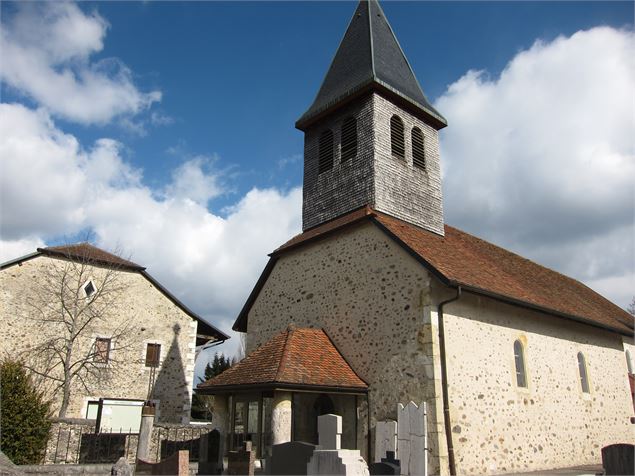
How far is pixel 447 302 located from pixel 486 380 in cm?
224

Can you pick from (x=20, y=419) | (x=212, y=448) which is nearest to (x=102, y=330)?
(x=20, y=419)

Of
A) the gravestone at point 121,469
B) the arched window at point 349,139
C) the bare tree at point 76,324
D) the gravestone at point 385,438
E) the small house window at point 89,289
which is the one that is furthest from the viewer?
the small house window at point 89,289

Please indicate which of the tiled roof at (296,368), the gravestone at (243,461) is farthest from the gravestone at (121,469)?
the tiled roof at (296,368)

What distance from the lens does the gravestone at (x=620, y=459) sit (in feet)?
23.6

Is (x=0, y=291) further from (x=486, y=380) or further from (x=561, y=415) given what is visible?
(x=561, y=415)

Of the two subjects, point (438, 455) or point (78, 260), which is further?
point (78, 260)

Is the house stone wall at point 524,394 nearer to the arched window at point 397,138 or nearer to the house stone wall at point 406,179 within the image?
the house stone wall at point 406,179

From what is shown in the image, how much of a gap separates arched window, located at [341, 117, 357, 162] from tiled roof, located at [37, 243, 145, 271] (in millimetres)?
9829

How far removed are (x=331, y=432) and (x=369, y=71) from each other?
38.7 feet

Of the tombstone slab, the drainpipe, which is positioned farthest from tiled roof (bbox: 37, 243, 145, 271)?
the tombstone slab

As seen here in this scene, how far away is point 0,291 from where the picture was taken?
17844 mm

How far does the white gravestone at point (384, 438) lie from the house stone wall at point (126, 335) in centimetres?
1091

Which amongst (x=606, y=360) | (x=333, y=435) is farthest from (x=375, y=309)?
(x=606, y=360)

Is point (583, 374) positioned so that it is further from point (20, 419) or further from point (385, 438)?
point (20, 419)
